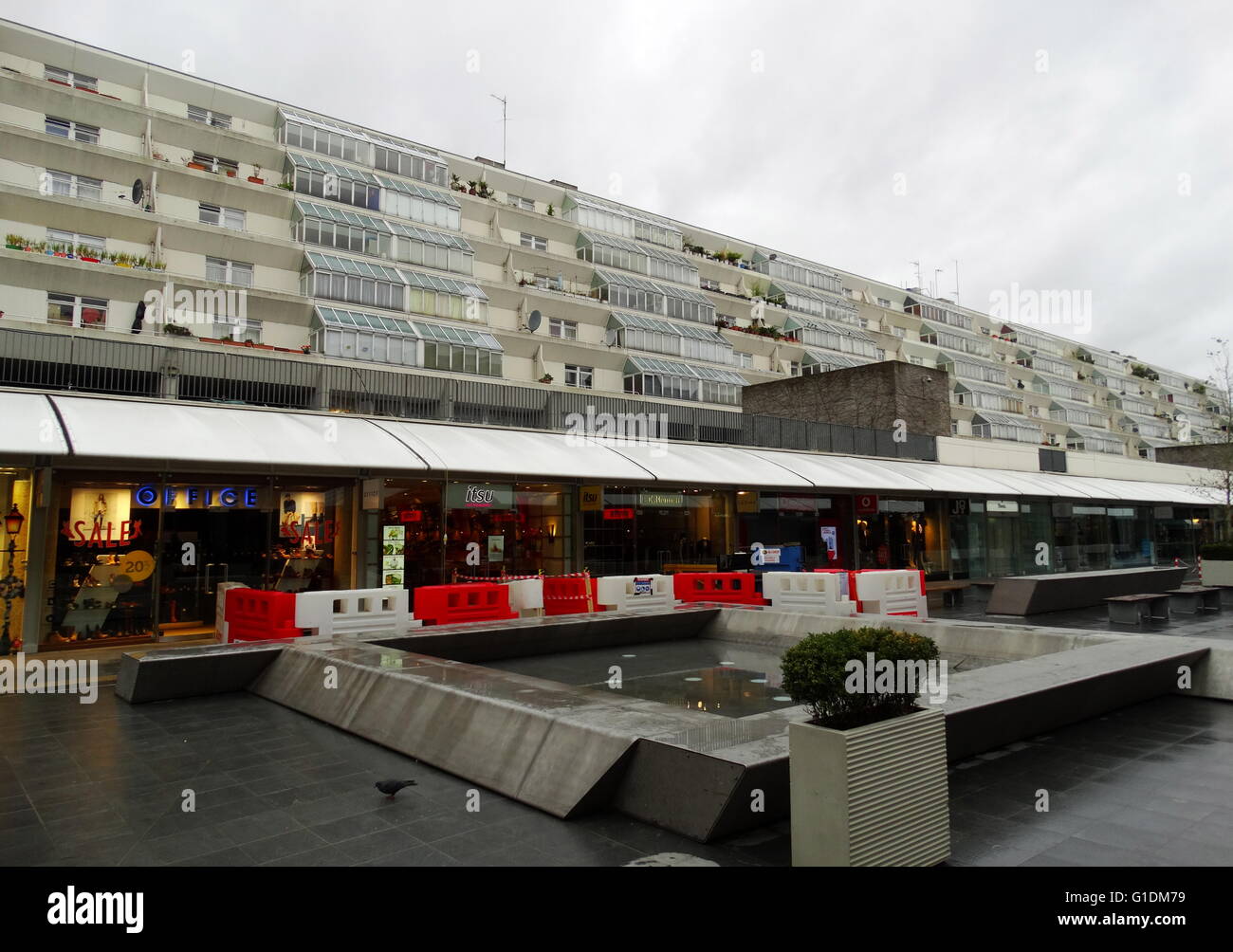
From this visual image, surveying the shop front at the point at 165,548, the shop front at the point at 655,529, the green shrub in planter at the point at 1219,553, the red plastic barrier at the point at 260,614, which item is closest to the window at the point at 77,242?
the shop front at the point at 165,548

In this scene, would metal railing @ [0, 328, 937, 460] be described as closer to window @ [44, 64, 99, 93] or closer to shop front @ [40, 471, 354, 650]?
shop front @ [40, 471, 354, 650]

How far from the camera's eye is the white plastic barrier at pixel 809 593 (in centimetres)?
1429

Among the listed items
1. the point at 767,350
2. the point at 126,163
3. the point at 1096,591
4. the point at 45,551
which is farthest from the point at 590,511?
the point at 767,350

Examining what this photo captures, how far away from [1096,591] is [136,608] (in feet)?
72.5

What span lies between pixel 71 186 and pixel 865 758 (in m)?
35.6

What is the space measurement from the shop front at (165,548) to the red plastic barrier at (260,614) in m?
1.79

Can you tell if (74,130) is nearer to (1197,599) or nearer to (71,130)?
(71,130)

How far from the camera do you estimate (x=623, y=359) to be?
42781mm

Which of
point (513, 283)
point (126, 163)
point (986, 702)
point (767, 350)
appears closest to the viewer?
point (986, 702)

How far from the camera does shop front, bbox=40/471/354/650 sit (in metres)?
13.5

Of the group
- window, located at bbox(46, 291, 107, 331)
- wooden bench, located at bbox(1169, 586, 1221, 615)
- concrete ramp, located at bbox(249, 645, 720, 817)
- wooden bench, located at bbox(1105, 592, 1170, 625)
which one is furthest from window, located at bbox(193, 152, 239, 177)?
wooden bench, located at bbox(1169, 586, 1221, 615)

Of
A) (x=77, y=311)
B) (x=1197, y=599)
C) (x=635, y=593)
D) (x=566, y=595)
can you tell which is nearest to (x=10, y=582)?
(x=566, y=595)

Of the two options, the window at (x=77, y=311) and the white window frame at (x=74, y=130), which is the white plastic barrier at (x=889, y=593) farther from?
the white window frame at (x=74, y=130)
